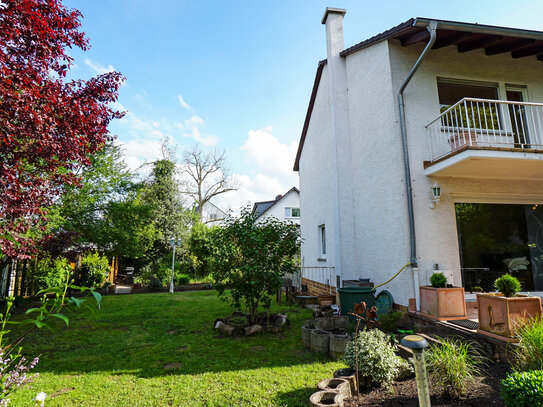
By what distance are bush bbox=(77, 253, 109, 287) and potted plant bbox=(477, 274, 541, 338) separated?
1525cm

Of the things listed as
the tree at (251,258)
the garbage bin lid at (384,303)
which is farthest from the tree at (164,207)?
the garbage bin lid at (384,303)

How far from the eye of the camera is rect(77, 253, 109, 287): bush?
46.5 feet

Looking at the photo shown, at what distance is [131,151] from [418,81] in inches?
466

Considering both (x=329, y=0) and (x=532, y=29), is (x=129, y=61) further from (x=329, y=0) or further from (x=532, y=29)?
(x=532, y=29)

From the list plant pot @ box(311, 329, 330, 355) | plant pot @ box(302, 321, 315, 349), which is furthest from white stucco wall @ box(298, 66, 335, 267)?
plant pot @ box(311, 329, 330, 355)

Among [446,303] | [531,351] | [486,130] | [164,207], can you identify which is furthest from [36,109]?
[164,207]

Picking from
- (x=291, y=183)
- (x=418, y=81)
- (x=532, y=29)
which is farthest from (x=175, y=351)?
(x=291, y=183)

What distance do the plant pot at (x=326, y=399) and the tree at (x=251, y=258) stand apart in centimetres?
311

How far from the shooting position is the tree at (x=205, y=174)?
26.1 meters

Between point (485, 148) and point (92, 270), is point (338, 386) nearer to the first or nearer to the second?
point (485, 148)

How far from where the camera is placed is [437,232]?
20.3ft

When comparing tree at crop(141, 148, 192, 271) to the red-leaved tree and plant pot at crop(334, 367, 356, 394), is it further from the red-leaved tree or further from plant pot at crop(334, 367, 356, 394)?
plant pot at crop(334, 367, 356, 394)

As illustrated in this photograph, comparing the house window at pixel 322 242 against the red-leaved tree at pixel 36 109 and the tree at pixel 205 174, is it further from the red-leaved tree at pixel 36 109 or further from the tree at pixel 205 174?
the tree at pixel 205 174

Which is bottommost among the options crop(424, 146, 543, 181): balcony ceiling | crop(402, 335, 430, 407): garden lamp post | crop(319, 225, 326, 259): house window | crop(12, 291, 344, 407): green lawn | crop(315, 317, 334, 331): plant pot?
crop(12, 291, 344, 407): green lawn
